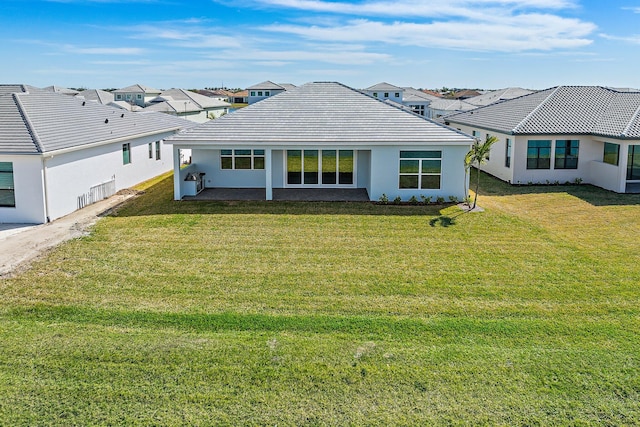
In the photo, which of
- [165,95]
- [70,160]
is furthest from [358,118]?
[165,95]

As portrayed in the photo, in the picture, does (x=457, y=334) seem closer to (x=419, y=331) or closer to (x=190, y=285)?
(x=419, y=331)

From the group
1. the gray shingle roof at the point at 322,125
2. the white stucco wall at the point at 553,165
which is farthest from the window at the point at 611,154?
the gray shingle roof at the point at 322,125

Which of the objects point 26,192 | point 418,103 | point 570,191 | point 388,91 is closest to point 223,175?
point 26,192

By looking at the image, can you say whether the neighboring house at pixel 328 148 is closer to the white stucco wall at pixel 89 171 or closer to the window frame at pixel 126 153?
the white stucco wall at pixel 89 171

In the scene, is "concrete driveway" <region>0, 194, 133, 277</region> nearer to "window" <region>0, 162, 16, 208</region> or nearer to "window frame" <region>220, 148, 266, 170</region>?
"window" <region>0, 162, 16, 208</region>

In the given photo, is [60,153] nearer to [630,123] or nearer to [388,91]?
[630,123]

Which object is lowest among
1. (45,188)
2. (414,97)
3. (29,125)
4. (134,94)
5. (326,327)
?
(326,327)
